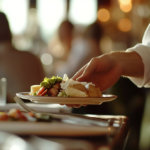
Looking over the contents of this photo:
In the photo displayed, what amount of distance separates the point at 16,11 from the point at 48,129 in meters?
9.74

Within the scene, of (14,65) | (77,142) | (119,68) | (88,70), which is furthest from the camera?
(14,65)

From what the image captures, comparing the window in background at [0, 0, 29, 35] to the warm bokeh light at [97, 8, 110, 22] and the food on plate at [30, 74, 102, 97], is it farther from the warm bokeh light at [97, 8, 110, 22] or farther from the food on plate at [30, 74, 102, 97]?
the food on plate at [30, 74, 102, 97]

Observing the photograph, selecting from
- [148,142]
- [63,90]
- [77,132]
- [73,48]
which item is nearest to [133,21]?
[73,48]

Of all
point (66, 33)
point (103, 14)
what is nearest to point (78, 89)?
point (66, 33)

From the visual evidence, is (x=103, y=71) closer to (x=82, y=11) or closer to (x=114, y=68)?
(x=114, y=68)

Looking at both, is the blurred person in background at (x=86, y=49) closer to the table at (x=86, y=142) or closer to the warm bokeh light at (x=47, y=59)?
the table at (x=86, y=142)

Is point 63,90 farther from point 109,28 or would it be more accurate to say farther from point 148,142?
point 109,28

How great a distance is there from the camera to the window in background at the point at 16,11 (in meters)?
9.61

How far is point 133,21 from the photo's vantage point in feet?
29.5

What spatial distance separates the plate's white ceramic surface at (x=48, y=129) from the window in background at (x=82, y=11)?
369 inches

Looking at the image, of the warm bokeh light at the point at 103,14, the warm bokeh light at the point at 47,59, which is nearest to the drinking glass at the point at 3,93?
the warm bokeh light at the point at 47,59

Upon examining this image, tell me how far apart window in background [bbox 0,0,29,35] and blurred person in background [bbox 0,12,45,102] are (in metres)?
6.39

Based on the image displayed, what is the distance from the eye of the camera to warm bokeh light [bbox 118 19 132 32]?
921 cm

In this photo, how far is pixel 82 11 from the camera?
33.0 feet
